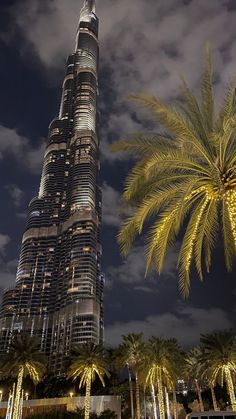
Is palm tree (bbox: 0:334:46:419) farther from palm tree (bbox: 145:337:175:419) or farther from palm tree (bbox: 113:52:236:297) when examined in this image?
palm tree (bbox: 113:52:236:297)

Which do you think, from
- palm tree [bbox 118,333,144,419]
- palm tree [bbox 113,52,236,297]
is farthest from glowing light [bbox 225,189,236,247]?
palm tree [bbox 118,333,144,419]

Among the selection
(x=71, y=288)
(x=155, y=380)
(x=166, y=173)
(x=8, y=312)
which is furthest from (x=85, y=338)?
(x=166, y=173)

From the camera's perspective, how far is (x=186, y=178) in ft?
43.0

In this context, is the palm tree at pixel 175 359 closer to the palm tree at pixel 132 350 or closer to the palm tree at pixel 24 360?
the palm tree at pixel 132 350

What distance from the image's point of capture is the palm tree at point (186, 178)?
11945 millimetres

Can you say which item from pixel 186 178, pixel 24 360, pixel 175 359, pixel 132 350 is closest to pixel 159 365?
pixel 175 359

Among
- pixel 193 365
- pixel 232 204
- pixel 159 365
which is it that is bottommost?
pixel 232 204

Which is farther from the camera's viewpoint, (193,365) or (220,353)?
(193,365)

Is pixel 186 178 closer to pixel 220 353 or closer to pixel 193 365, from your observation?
pixel 220 353

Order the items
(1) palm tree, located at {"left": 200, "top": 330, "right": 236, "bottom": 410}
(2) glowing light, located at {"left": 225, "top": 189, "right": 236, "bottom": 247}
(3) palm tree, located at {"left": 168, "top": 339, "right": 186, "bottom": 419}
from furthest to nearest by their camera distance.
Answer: (3) palm tree, located at {"left": 168, "top": 339, "right": 186, "bottom": 419}, (1) palm tree, located at {"left": 200, "top": 330, "right": 236, "bottom": 410}, (2) glowing light, located at {"left": 225, "top": 189, "right": 236, "bottom": 247}

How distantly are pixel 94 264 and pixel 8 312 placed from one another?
5166 centimetres

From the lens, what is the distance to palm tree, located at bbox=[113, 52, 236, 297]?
11.9 meters

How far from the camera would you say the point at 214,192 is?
1233 centimetres

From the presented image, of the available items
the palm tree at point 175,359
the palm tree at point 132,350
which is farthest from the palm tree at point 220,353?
the palm tree at point 132,350
